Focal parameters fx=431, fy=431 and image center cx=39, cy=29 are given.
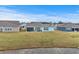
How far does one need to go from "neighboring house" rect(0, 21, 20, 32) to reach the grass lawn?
5cm

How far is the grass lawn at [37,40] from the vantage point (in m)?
5.63

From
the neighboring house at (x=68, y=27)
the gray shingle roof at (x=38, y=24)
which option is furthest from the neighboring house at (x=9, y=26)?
the neighboring house at (x=68, y=27)

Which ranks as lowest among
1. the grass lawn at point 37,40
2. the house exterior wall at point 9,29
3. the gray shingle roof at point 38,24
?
the grass lawn at point 37,40

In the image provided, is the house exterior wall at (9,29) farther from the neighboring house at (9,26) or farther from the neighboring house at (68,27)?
the neighboring house at (68,27)

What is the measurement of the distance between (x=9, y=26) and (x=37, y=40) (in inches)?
16.1

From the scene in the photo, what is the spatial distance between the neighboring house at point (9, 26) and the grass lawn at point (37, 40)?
5 centimetres

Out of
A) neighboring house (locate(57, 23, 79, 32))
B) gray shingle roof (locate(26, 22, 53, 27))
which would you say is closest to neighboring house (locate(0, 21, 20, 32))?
gray shingle roof (locate(26, 22, 53, 27))

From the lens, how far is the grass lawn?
5.63 metres
